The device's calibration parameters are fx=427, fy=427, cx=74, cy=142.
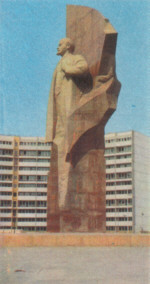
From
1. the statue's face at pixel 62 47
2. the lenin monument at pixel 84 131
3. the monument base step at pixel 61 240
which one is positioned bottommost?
the monument base step at pixel 61 240

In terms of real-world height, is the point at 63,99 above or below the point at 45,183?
above

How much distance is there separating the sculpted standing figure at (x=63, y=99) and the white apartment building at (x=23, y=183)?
41.3m

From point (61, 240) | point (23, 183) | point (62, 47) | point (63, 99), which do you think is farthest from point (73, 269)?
point (23, 183)

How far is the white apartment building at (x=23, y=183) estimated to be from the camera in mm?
55750

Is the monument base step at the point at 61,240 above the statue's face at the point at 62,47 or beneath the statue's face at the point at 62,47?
beneath

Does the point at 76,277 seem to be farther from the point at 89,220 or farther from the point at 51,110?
the point at 51,110

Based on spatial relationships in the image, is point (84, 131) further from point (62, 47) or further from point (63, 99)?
point (62, 47)

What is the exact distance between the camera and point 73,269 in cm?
715

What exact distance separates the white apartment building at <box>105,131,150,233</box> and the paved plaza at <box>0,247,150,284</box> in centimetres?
4708

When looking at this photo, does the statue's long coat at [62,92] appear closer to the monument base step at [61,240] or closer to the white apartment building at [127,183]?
the monument base step at [61,240]

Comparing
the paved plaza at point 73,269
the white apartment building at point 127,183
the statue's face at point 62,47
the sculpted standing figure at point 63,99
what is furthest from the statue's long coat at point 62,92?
the white apartment building at point 127,183

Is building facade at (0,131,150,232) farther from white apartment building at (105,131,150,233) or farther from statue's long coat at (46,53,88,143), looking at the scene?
statue's long coat at (46,53,88,143)

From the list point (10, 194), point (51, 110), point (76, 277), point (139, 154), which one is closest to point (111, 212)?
point (139, 154)

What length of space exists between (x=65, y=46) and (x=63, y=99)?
1.95 meters
